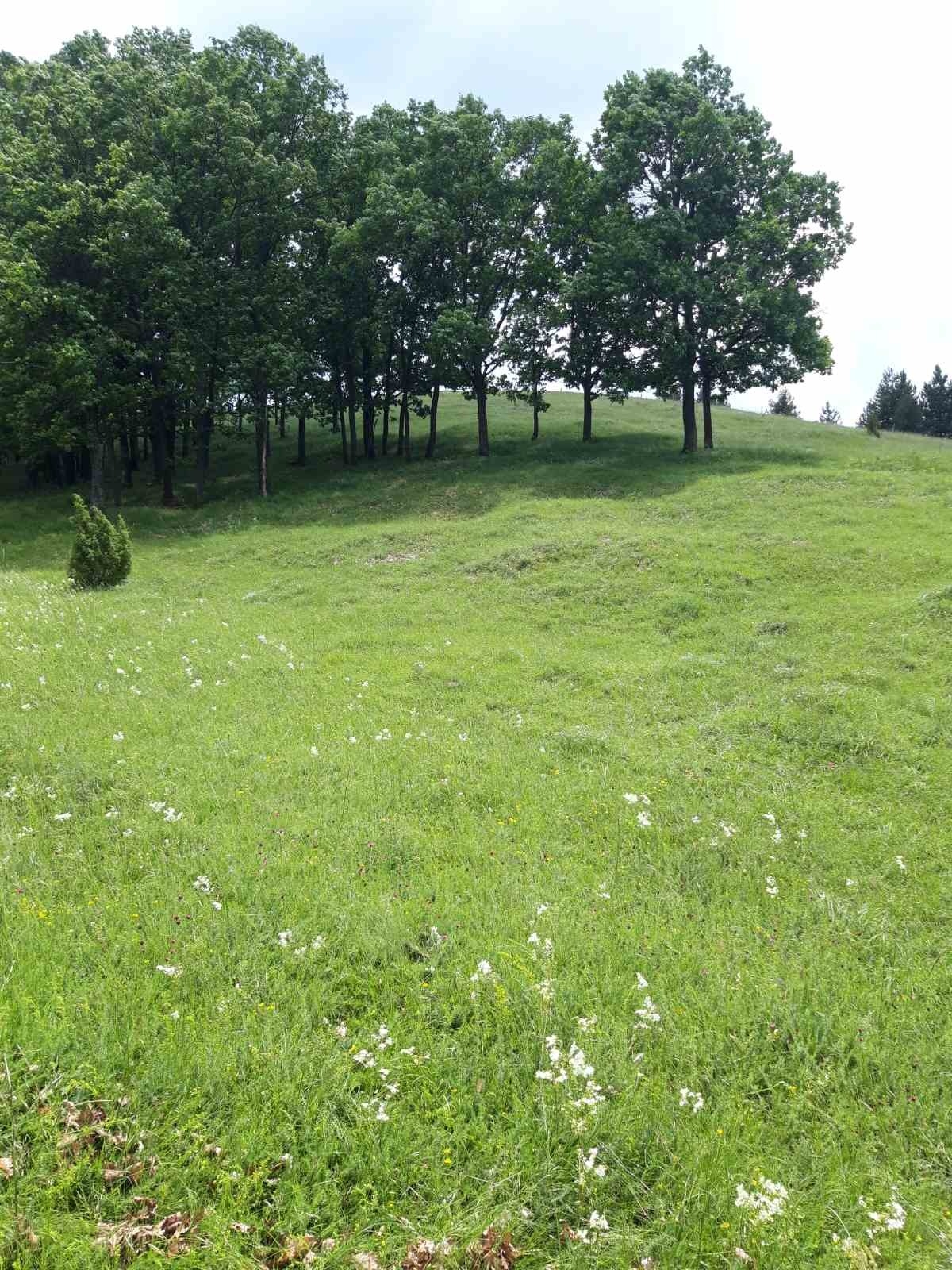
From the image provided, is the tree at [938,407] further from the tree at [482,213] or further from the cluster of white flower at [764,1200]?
the cluster of white flower at [764,1200]

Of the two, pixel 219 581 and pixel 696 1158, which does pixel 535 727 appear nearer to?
pixel 696 1158

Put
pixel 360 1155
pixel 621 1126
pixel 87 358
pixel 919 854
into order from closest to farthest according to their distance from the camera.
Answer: pixel 360 1155 < pixel 621 1126 < pixel 919 854 < pixel 87 358

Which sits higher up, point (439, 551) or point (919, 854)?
point (439, 551)

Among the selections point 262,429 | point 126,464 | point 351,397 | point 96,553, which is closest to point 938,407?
point 351,397

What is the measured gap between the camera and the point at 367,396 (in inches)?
1560

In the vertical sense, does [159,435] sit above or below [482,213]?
below

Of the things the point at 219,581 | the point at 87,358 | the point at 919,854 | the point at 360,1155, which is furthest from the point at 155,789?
the point at 87,358

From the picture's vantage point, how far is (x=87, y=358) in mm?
26828

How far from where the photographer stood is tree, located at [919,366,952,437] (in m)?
79.9

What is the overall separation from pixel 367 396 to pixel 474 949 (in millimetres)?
38804

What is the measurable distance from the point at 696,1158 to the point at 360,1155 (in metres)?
1.64

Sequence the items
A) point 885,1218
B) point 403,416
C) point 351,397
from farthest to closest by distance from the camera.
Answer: point 403,416 → point 351,397 → point 885,1218

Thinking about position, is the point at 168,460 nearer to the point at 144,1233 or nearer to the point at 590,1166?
the point at 144,1233

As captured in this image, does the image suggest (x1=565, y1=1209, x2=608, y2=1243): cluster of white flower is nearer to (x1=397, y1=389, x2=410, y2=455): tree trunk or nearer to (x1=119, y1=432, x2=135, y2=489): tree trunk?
(x1=397, y1=389, x2=410, y2=455): tree trunk
